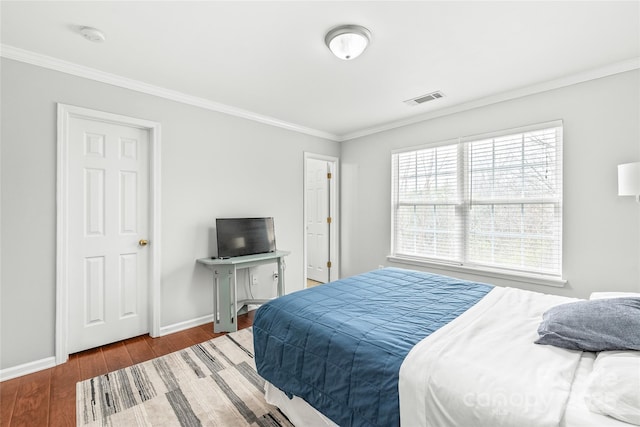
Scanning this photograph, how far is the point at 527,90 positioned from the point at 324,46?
2.19m

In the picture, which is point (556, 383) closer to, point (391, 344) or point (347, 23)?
point (391, 344)

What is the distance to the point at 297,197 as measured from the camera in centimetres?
432

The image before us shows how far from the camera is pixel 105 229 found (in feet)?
9.09

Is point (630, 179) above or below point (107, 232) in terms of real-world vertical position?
above

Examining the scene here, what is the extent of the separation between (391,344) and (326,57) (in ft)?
7.09

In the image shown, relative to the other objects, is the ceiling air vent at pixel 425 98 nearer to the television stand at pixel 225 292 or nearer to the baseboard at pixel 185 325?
the television stand at pixel 225 292

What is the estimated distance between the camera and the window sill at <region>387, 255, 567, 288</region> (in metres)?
2.82

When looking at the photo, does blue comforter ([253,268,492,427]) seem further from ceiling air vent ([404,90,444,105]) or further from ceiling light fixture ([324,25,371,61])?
ceiling air vent ([404,90,444,105])

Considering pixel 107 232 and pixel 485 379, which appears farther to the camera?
pixel 107 232

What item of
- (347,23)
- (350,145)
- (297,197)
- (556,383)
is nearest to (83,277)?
(297,197)

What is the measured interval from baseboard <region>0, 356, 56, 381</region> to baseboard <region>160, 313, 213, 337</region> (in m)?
0.86

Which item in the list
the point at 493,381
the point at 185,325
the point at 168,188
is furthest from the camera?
the point at 185,325

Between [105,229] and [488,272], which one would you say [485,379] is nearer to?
[488,272]

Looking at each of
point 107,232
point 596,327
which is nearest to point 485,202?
point 596,327
